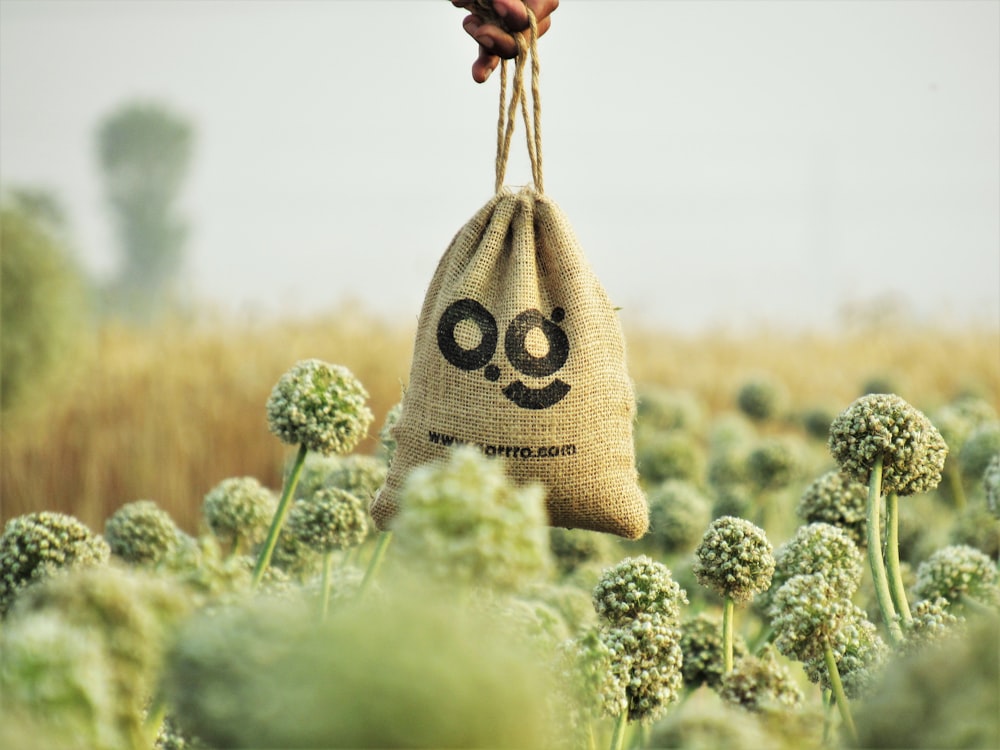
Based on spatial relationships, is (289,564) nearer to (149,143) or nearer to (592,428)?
(592,428)

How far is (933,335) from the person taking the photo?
6914 millimetres

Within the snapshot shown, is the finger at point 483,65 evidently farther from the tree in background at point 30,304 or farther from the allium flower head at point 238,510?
the tree in background at point 30,304

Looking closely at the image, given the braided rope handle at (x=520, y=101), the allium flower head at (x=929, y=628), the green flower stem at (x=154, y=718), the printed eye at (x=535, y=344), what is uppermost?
the braided rope handle at (x=520, y=101)

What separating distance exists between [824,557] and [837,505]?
1.27 ft

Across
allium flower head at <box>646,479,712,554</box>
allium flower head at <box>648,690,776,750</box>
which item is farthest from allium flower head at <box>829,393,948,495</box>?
allium flower head at <box>646,479,712,554</box>

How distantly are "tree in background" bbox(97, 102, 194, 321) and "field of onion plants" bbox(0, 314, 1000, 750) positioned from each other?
40.9 metres

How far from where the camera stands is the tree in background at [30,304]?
4.07m

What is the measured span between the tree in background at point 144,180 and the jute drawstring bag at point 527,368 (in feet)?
135

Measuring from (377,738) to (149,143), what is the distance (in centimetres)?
4375

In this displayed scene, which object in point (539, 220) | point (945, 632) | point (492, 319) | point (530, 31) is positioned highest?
point (530, 31)

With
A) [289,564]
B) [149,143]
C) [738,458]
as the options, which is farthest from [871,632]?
[149,143]

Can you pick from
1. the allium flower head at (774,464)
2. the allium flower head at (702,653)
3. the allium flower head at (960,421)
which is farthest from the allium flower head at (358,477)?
the allium flower head at (960,421)

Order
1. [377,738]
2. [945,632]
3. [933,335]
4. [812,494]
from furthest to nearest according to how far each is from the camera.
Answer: [933,335]
[812,494]
[945,632]
[377,738]

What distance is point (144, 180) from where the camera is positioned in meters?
40.8
